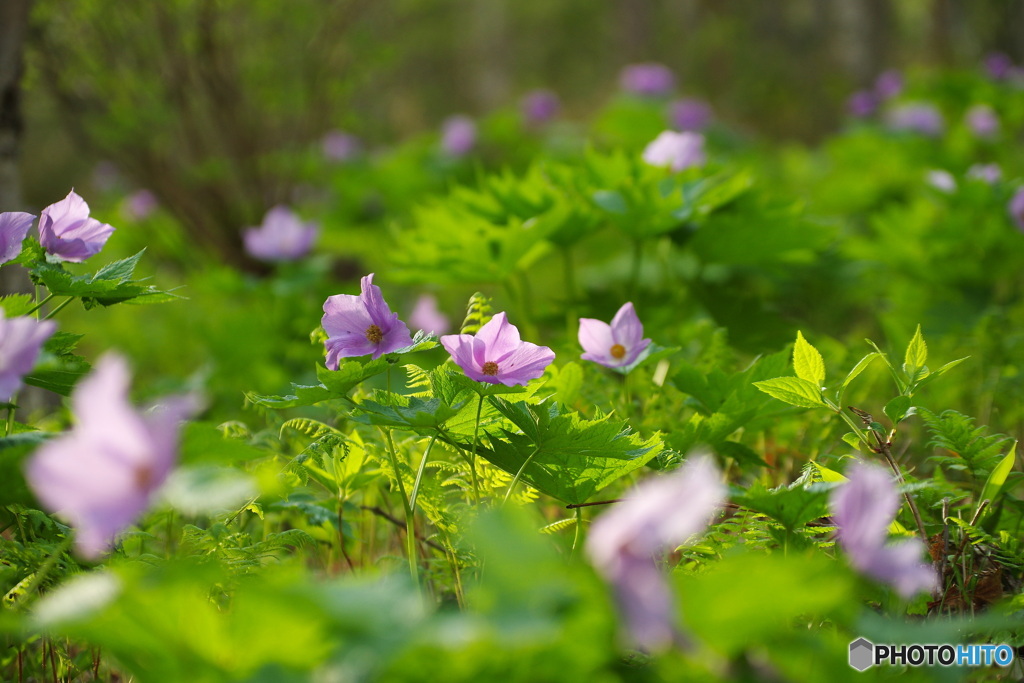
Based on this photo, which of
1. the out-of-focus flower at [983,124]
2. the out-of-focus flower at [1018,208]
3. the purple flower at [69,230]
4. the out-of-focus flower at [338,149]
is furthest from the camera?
the out-of-focus flower at [338,149]

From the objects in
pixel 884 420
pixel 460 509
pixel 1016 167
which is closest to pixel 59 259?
pixel 460 509

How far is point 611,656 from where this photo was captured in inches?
24.4

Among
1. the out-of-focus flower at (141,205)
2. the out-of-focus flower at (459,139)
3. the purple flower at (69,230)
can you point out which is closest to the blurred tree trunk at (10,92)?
the purple flower at (69,230)

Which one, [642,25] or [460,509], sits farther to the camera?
[642,25]

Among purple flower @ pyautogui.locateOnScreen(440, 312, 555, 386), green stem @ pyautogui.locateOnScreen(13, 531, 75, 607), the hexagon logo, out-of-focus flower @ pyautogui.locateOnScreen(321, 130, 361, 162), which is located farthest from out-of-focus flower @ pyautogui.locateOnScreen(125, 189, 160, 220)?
the hexagon logo

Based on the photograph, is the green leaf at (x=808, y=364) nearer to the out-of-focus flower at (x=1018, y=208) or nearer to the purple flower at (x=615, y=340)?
the purple flower at (x=615, y=340)

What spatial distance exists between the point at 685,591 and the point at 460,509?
2.08ft

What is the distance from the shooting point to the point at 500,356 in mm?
1061

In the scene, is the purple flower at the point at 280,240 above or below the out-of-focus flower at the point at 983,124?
above

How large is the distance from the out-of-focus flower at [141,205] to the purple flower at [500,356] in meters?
3.95

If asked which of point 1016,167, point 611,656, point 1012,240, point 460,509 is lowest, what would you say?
point 1016,167

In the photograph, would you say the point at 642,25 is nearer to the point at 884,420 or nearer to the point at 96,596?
the point at 884,420

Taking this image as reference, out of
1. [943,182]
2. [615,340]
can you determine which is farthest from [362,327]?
[943,182]

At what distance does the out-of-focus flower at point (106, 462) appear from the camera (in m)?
0.59
